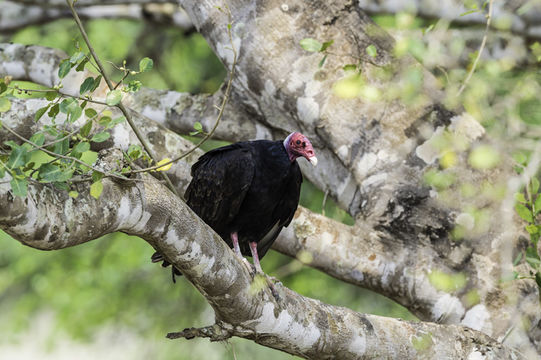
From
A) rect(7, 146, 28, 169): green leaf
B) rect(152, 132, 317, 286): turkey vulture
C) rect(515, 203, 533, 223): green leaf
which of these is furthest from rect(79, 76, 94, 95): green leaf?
rect(515, 203, 533, 223): green leaf

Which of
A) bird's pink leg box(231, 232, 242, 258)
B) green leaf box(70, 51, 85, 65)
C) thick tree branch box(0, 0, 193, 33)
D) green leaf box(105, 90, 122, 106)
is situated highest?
green leaf box(70, 51, 85, 65)

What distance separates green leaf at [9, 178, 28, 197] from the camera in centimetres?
175

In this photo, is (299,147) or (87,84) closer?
(87,84)

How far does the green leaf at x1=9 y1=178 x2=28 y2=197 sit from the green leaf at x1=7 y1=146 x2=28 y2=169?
42mm

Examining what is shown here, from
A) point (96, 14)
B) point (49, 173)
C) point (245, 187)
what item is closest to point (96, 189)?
point (49, 173)

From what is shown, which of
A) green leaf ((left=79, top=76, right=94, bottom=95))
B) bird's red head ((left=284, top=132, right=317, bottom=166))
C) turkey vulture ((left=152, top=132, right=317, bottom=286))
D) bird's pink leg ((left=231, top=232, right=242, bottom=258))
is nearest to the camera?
green leaf ((left=79, top=76, right=94, bottom=95))

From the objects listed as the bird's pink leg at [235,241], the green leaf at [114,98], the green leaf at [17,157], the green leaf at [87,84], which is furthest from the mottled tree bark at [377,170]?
the green leaf at [17,157]

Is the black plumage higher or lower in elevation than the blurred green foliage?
higher

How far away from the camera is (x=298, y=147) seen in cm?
348

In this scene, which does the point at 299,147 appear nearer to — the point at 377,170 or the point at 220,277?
the point at 377,170

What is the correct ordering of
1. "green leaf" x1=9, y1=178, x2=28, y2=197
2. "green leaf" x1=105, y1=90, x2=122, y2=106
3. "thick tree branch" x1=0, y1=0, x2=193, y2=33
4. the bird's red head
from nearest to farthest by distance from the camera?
1. "green leaf" x1=9, y1=178, x2=28, y2=197
2. "green leaf" x1=105, y1=90, x2=122, y2=106
3. the bird's red head
4. "thick tree branch" x1=0, y1=0, x2=193, y2=33

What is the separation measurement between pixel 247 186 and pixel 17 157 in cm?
163

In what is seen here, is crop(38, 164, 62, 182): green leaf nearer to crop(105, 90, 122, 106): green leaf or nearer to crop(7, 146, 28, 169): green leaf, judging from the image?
crop(7, 146, 28, 169): green leaf

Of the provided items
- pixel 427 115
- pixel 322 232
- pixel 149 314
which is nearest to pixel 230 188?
pixel 322 232
